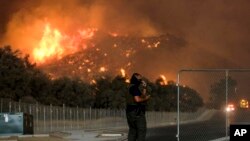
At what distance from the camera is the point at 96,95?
8269 cm

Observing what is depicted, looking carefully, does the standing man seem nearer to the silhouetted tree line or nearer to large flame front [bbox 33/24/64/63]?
the silhouetted tree line

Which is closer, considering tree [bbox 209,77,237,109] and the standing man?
the standing man

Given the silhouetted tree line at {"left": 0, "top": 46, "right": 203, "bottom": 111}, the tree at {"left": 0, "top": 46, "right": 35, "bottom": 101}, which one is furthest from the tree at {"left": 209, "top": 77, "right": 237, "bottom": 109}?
the tree at {"left": 0, "top": 46, "right": 35, "bottom": 101}

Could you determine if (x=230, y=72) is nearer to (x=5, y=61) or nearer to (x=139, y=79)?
(x=139, y=79)

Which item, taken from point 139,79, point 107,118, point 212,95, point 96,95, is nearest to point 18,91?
point 107,118

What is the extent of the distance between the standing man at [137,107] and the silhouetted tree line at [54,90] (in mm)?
41784

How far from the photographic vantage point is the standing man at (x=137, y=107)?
20219mm

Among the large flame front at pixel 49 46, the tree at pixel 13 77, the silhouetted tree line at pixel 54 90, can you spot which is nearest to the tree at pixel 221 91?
the silhouetted tree line at pixel 54 90

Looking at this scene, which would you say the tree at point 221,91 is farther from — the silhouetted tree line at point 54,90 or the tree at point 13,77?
the tree at point 13,77

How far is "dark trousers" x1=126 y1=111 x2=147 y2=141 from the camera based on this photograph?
20328 mm

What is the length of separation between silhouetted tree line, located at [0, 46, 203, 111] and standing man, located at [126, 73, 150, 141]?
41.8 m

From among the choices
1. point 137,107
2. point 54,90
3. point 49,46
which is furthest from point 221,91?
point 49,46

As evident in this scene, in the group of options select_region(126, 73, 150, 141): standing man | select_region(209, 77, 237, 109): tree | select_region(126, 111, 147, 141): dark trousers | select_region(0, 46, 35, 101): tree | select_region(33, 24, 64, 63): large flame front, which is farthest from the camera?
select_region(33, 24, 64, 63): large flame front

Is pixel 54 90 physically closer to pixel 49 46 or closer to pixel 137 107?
pixel 137 107
